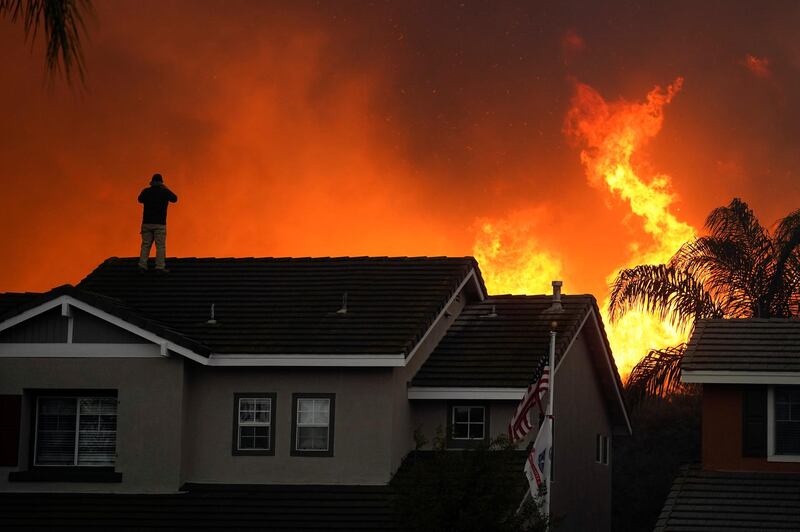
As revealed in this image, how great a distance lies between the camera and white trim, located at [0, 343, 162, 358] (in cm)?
2833

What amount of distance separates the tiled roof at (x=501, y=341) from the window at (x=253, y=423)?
329 cm

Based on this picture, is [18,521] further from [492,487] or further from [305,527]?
[492,487]

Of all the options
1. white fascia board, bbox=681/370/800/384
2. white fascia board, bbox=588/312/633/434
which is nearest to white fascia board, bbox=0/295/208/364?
white fascia board, bbox=681/370/800/384

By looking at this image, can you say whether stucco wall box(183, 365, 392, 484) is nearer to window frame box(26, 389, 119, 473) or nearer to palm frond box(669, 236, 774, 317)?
window frame box(26, 389, 119, 473)

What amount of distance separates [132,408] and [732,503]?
1241 cm

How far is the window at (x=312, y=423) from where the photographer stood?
28141 millimetres

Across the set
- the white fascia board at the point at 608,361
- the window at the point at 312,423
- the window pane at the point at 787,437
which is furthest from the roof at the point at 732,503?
the white fascia board at the point at 608,361

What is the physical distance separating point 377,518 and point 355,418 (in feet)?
8.10

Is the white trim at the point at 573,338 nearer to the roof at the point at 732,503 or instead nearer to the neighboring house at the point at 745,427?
the neighboring house at the point at 745,427

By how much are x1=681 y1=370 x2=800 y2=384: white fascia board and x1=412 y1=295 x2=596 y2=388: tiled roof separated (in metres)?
3.34

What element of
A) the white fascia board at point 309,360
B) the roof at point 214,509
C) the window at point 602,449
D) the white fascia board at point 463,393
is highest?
the white fascia board at point 309,360

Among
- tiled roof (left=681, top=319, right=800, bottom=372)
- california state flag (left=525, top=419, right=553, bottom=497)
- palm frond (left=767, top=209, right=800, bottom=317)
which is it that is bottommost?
california state flag (left=525, top=419, right=553, bottom=497)

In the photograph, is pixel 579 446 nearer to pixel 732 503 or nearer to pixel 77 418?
pixel 732 503

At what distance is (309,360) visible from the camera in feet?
91.6
